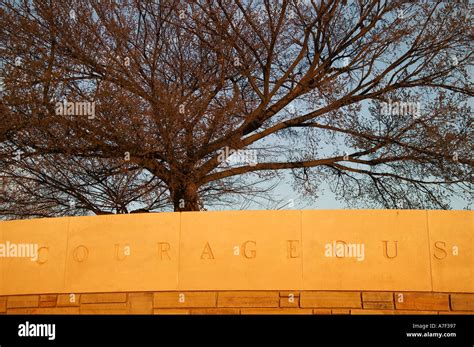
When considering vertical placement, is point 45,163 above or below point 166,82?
below

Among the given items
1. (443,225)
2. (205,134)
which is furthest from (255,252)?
(205,134)

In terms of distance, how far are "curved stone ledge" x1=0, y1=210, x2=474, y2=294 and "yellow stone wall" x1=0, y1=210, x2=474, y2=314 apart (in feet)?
0.04

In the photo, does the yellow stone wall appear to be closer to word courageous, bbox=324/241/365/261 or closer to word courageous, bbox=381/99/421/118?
word courageous, bbox=324/241/365/261

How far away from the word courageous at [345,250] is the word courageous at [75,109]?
4710 mm

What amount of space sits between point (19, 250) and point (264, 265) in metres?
3.25

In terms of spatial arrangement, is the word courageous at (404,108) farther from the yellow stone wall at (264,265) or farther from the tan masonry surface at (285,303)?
the tan masonry surface at (285,303)

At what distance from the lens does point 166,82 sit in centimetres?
1070

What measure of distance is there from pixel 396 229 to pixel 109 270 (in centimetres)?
359

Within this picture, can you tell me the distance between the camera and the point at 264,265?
7230 mm

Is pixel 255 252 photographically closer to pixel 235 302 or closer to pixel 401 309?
pixel 235 302

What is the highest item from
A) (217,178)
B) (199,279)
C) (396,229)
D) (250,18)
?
(250,18)

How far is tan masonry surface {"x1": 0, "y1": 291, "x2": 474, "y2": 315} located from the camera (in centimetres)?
705

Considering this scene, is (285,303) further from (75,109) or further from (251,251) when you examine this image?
(75,109)
